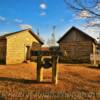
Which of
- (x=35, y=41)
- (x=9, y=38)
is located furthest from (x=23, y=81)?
(x=35, y=41)

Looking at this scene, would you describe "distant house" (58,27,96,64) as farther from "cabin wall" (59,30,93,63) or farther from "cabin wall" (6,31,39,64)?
"cabin wall" (6,31,39,64)

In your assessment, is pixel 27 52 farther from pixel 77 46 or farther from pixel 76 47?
pixel 77 46

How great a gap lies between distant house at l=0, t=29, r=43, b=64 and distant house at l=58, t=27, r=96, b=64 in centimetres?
447

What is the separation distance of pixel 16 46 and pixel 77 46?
838 centimetres

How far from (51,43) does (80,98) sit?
235 ft

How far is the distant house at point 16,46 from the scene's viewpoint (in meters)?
26.8

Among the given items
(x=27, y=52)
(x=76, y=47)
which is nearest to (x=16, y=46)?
(x=27, y=52)

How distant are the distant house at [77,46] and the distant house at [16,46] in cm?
447

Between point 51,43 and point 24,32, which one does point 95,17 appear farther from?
point 51,43

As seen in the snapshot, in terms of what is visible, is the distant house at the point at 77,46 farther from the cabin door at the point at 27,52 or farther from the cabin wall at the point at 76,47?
the cabin door at the point at 27,52

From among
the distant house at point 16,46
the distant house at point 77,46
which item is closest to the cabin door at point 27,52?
the distant house at point 16,46

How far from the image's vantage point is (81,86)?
40.4 ft

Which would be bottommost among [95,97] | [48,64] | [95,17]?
[95,97]

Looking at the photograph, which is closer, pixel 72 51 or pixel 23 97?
pixel 23 97
